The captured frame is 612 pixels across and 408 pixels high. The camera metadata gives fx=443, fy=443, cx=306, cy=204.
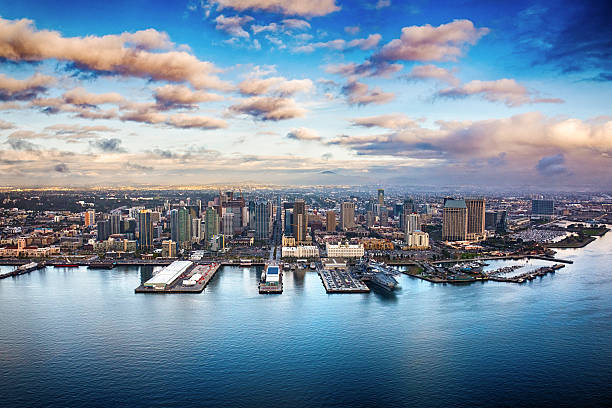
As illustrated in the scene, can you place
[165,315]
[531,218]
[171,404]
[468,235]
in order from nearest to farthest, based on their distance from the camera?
[171,404]
[165,315]
[468,235]
[531,218]

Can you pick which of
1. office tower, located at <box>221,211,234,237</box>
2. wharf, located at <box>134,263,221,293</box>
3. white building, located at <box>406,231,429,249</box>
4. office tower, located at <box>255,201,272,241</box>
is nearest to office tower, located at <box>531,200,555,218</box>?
white building, located at <box>406,231,429,249</box>

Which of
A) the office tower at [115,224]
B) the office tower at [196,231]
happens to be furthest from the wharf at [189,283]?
the office tower at [115,224]

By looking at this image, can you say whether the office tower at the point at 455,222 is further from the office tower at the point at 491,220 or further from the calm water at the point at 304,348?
the calm water at the point at 304,348

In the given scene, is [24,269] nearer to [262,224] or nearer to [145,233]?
[145,233]

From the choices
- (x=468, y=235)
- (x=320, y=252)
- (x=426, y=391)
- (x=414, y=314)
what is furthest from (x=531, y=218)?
(x=426, y=391)

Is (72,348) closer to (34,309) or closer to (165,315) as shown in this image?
(165,315)

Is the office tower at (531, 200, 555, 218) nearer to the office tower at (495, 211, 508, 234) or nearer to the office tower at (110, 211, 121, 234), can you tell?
the office tower at (495, 211, 508, 234)
